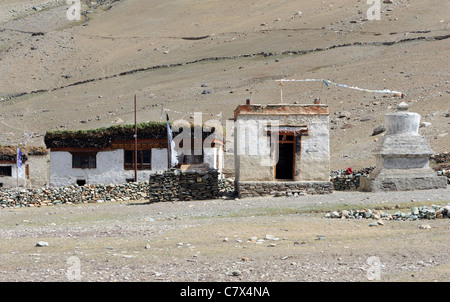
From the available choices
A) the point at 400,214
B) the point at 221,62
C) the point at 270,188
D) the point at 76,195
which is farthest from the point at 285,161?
the point at 221,62

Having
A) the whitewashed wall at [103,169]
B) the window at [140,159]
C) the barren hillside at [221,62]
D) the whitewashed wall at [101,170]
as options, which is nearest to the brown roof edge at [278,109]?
the whitewashed wall at [103,169]

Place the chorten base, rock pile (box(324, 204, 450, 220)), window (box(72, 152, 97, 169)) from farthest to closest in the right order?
1. window (box(72, 152, 97, 169))
2. the chorten base
3. rock pile (box(324, 204, 450, 220))

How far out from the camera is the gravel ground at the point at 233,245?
12.7 m

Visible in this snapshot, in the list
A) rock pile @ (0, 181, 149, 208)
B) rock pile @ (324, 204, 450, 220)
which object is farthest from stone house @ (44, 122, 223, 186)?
rock pile @ (324, 204, 450, 220)

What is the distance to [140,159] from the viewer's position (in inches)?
1403

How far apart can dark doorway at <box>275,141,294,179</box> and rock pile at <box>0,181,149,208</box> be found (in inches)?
271

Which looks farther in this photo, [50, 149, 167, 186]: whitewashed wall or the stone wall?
[50, 149, 167, 186]: whitewashed wall

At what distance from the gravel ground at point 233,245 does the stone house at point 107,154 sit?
1267 centimetres

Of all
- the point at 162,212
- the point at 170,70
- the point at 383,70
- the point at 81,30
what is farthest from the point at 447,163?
the point at 81,30

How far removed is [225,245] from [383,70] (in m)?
53.1

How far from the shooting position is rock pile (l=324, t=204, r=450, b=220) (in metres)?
18.3

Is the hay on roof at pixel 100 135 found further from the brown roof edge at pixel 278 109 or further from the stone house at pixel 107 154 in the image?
the brown roof edge at pixel 278 109

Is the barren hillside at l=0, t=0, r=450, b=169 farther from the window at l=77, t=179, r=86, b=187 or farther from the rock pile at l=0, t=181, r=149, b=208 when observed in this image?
the window at l=77, t=179, r=86, b=187

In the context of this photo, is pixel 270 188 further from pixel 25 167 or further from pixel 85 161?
pixel 25 167
